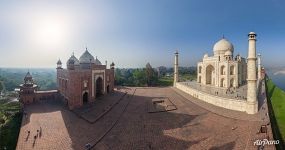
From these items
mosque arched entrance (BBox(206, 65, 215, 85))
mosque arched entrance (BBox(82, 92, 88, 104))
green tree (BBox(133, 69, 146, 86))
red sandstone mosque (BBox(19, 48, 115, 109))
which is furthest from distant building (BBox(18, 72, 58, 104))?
mosque arched entrance (BBox(206, 65, 215, 85))

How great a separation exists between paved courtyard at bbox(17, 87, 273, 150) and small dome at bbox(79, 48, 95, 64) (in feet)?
23.8

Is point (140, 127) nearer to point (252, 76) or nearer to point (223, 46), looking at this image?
point (252, 76)

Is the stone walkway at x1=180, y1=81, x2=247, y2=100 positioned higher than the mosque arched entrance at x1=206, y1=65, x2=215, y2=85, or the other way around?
the mosque arched entrance at x1=206, y1=65, x2=215, y2=85

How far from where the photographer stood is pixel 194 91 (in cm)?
2392

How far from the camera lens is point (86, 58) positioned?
1030 inches

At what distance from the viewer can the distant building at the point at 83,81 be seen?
69.4 feet

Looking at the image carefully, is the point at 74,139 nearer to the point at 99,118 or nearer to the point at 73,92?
the point at 99,118

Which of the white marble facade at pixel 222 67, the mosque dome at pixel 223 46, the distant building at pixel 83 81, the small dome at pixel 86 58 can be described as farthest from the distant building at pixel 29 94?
the mosque dome at pixel 223 46

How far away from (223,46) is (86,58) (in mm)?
19578

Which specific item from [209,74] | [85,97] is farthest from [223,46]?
[85,97]

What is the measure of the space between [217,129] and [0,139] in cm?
1739

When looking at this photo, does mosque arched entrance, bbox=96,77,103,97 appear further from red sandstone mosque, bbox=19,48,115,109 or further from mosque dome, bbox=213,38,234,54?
mosque dome, bbox=213,38,234,54

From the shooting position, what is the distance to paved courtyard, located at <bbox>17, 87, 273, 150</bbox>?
40.3 feet

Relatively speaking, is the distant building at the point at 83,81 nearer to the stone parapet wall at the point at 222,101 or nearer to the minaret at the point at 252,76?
the stone parapet wall at the point at 222,101
